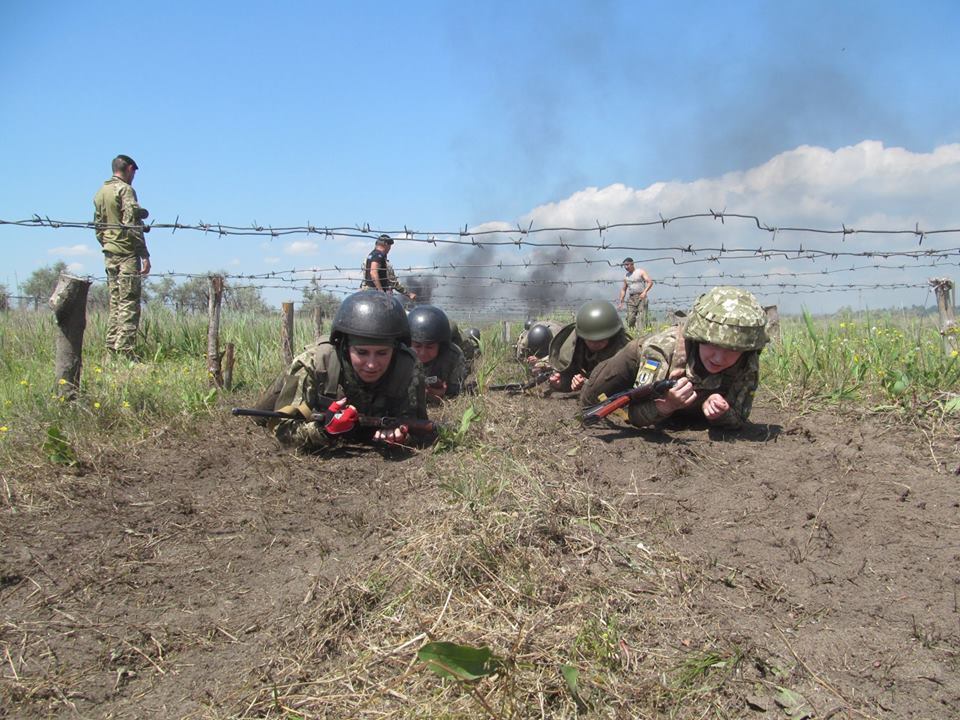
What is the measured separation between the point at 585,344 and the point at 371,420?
2662 mm

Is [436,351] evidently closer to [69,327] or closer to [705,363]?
[705,363]

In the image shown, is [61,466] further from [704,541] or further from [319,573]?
[704,541]

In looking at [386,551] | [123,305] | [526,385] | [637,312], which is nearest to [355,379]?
[386,551]

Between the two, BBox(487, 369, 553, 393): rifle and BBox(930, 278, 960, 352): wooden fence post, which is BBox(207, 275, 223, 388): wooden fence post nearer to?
BBox(487, 369, 553, 393): rifle

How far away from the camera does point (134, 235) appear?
23.7ft

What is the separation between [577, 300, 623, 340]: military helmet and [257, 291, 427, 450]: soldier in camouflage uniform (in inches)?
74.7

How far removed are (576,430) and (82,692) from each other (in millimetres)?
3315

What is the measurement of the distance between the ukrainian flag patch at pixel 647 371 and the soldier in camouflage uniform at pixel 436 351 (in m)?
2.17

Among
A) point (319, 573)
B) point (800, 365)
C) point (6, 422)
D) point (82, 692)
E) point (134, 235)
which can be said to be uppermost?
point (134, 235)

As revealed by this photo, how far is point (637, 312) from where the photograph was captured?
1245 cm

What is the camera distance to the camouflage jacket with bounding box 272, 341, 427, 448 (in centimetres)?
446

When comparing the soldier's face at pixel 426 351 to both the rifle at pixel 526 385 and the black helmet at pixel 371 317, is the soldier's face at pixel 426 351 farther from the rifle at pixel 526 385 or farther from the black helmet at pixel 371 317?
the black helmet at pixel 371 317

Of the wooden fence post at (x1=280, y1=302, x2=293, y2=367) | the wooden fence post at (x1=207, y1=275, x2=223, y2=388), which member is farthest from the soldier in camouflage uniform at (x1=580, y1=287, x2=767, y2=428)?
the wooden fence post at (x1=207, y1=275, x2=223, y2=388)

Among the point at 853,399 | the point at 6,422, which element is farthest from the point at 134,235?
the point at 853,399
